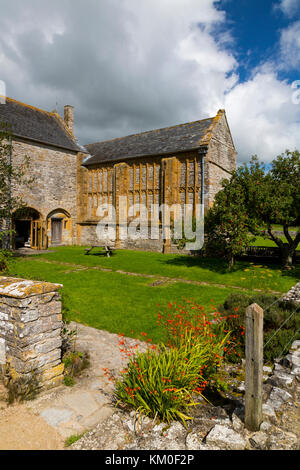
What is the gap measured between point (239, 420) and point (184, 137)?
20.8 metres

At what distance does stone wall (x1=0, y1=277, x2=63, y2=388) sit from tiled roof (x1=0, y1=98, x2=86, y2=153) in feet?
66.0

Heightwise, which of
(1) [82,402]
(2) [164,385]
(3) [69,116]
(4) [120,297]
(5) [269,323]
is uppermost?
(3) [69,116]

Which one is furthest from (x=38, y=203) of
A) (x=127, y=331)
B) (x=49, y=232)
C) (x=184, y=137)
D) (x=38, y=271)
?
(x=127, y=331)

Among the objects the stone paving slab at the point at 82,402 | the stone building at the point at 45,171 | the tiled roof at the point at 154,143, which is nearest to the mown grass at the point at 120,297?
the stone paving slab at the point at 82,402

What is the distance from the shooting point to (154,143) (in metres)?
23.0

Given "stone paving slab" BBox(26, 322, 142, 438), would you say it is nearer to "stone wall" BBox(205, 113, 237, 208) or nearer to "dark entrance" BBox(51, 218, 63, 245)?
"stone wall" BBox(205, 113, 237, 208)

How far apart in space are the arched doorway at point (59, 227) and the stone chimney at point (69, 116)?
9.01 m

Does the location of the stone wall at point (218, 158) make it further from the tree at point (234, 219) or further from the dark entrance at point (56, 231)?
the dark entrance at point (56, 231)

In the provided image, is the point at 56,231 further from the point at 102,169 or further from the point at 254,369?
the point at 254,369

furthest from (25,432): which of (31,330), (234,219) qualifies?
(234,219)

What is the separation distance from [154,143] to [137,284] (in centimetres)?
1530

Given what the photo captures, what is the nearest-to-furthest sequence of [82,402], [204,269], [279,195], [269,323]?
[82,402]
[269,323]
[279,195]
[204,269]

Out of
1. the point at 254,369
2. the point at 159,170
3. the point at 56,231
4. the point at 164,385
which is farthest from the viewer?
the point at 56,231
